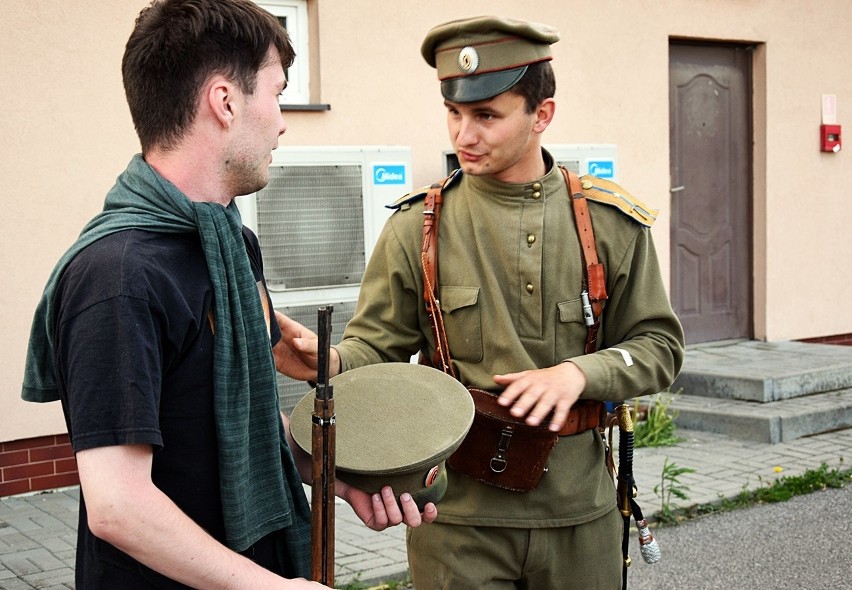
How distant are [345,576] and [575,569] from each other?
244cm

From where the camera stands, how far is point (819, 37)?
33.8 ft

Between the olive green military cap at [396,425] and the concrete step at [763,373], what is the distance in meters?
6.18

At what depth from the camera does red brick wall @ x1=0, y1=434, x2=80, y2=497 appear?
20.4 feet

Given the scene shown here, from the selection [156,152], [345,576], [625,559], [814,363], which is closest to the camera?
[156,152]

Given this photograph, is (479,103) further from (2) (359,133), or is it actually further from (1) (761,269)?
(1) (761,269)

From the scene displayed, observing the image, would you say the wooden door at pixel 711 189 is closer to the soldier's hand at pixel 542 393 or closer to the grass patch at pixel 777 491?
the grass patch at pixel 777 491

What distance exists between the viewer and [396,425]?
2336 millimetres

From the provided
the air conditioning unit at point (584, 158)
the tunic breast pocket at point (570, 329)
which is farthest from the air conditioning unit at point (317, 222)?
the tunic breast pocket at point (570, 329)

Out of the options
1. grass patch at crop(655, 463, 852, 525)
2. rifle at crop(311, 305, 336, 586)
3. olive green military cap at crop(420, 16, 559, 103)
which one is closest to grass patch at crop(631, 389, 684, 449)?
grass patch at crop(655, 463, 852, 525)

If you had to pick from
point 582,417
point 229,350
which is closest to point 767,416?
point 582,417

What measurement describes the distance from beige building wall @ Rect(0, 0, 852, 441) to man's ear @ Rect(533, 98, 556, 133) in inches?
160

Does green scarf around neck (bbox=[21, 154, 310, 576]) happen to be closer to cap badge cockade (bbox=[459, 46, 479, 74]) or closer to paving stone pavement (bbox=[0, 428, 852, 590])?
cap badge cockade (bbox=[459, 46, 479, 74])

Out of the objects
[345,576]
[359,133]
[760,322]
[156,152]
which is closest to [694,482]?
[345,576]

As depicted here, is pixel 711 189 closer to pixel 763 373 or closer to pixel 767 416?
pixel 763 373
